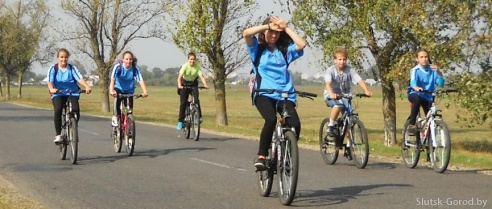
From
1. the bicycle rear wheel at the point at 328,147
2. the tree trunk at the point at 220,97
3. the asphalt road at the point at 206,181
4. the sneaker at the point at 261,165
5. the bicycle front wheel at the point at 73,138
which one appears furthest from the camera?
the tree trunk at the point at 220,97

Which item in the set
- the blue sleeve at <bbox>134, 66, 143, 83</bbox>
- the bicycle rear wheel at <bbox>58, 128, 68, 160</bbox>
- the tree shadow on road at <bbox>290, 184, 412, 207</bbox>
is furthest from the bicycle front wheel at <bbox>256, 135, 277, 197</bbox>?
the blue sleeve at <bbox>134, 66, 143, 83</bbox>

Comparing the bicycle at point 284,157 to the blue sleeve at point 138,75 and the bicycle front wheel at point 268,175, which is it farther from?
the blue sleeve at point 138,75

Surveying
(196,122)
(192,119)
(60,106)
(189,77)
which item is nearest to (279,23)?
(60,106)

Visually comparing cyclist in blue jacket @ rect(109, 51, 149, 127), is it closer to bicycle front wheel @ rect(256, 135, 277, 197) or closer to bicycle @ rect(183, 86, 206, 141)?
bicycle @ rect(183, 86, 206, 141)

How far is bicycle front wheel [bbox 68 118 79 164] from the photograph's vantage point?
43.9 ft

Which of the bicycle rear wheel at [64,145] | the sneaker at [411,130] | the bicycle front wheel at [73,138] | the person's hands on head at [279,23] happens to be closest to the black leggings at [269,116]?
the person's hands on head at [279,23]

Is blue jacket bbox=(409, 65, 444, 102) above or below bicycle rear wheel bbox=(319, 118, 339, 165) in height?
above

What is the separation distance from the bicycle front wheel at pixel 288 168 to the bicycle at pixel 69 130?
5.54 m

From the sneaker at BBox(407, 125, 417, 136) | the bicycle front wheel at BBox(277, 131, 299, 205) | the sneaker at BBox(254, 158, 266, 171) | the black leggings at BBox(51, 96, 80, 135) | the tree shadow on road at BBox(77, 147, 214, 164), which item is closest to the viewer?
the bicycle front wheel at BBox(277, 131, 299, 205)

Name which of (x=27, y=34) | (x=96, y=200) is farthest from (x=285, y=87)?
(x=27, y=34)

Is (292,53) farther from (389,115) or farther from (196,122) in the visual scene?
(389,115)

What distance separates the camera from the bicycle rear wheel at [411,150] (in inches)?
503

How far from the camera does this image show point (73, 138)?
13.6 metres

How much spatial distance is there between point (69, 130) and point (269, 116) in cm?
595
